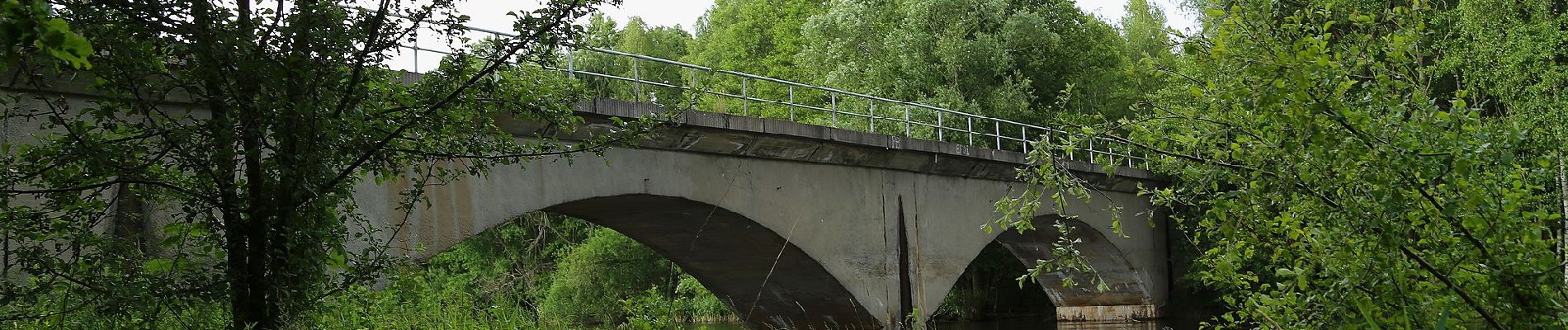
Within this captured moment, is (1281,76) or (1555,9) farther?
(1555,9)

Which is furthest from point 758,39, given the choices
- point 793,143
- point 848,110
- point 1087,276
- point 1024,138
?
point 793,143

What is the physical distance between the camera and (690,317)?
24031mm

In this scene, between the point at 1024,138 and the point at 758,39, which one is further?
the point at 758,39

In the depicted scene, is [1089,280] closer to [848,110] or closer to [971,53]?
[971,53]

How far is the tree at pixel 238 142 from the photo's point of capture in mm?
3793

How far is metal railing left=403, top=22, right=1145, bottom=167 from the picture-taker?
28.9ft

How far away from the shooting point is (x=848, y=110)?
2441cm

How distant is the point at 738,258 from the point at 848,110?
38.5ft

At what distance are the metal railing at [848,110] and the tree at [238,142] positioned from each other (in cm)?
22

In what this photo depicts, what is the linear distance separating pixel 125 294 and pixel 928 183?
1091 cm

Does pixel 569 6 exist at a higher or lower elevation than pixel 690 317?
higher

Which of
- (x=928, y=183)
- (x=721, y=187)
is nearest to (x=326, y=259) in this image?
(x=721, y=187)

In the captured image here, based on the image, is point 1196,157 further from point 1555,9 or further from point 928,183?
point 1555,9

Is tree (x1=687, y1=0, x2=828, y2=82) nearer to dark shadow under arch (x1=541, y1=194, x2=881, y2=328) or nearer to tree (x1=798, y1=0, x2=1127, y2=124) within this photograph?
tree (x1=798, y1=0, x2=1127, y2=124)
